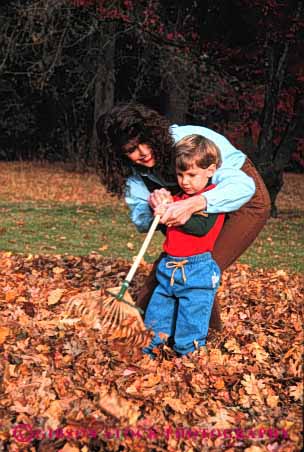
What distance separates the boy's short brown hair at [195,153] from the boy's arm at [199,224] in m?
0.26

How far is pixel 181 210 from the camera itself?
3893mm

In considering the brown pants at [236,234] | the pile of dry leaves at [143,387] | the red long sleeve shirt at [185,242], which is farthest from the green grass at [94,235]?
the red long sleeve shirt at [185,242]

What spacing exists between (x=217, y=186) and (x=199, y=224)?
258 mm

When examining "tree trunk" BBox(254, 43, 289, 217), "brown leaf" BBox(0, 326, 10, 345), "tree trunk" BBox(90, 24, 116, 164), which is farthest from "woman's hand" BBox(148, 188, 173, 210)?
"tree trunk" BBox(90, 24, 116, 164)

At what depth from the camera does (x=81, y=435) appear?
3.20m

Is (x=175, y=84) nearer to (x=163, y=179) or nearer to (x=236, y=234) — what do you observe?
(x=236, y=234)

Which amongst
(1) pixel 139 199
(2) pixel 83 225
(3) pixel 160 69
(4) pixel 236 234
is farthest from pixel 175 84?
(1) pixel 139 199

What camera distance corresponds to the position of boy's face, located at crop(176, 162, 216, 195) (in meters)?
4.07

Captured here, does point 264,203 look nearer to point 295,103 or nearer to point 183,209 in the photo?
point 183,209

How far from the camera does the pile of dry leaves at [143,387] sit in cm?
320

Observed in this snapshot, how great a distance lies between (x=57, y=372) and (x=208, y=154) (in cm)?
134

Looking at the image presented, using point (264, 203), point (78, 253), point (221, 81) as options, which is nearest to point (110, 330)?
point (264, 203)

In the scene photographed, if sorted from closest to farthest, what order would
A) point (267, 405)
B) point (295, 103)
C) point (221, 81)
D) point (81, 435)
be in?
point (81, 435) < point (267, 405) < point (295, 103) < point (221, 81)

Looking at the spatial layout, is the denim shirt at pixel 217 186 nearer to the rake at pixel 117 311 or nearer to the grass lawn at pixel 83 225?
the rake at pixel 117 311
